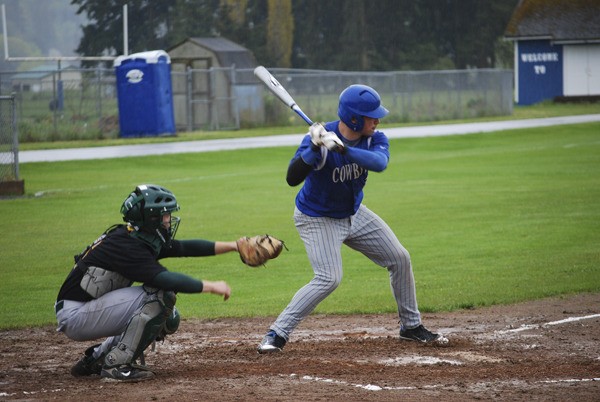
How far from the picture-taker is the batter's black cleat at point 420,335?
8.02m

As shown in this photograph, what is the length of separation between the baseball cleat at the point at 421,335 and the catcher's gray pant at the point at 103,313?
2.33 meters

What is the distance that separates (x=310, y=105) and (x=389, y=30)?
34.9 metres

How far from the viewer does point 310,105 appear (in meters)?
39.7

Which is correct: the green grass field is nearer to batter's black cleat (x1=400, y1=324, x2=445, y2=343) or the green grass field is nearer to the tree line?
batter's black cleat (x1=400, y1=324, x2=445, y2=343)

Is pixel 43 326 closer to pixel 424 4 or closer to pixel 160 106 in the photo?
pixel 160 106

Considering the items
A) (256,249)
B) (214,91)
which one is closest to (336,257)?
(256,249)

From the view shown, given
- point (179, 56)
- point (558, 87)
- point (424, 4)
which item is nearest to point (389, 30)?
point (424, 4)

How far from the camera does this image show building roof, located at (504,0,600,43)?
5319 cm

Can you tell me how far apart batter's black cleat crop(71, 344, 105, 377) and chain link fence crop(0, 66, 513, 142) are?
26375mm

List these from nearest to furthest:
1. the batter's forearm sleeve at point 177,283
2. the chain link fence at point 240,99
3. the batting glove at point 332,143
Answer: the batter's forearm sleeve at point 177,283
the batting glove at point 332,143
the chain link fence at point 240,99

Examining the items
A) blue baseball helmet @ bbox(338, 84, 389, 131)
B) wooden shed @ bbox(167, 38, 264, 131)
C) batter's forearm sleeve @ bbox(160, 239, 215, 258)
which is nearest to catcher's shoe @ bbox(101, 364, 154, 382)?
batter's forearm sleeve @ bbox(160, 239, 215, 258)

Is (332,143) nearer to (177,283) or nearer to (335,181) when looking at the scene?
(335,181)

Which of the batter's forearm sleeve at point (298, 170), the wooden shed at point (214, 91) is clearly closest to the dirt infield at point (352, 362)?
the batter's forearm sleeve at point (298, 170)

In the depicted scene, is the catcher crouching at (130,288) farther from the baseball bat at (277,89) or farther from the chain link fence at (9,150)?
the chain link fence at (9,150)
